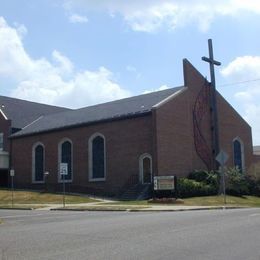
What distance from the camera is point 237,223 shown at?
16.7 metres

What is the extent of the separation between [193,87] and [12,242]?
38.4m

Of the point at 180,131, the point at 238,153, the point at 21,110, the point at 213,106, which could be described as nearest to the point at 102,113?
the point at 180,131

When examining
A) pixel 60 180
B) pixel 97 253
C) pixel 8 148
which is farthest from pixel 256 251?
pixel 8 148

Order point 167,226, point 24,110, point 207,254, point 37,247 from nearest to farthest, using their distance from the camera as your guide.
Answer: point 207,254, point 37,247, point 167,226, point 24,110

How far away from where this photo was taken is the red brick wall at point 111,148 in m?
44.3

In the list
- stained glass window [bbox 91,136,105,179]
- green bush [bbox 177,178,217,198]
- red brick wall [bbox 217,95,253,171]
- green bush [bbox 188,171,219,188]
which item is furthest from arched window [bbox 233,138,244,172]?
stained glass window [bbox 91,136,105,179]

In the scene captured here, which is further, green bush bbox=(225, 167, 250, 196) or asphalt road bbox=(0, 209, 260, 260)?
green bush bbox=(225, 167, 250, 196)

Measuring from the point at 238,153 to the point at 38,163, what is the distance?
71.4 feet

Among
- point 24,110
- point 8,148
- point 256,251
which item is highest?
point 24,110

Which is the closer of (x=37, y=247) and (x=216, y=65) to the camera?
(x=37, y=247)

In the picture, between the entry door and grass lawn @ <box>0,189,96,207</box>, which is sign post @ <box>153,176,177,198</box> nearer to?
the entry door

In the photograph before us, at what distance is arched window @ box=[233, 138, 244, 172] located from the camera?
179 feet

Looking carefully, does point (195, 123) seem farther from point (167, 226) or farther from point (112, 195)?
point (167, 226)

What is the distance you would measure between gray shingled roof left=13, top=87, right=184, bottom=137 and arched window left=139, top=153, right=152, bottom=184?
3.91 metres
